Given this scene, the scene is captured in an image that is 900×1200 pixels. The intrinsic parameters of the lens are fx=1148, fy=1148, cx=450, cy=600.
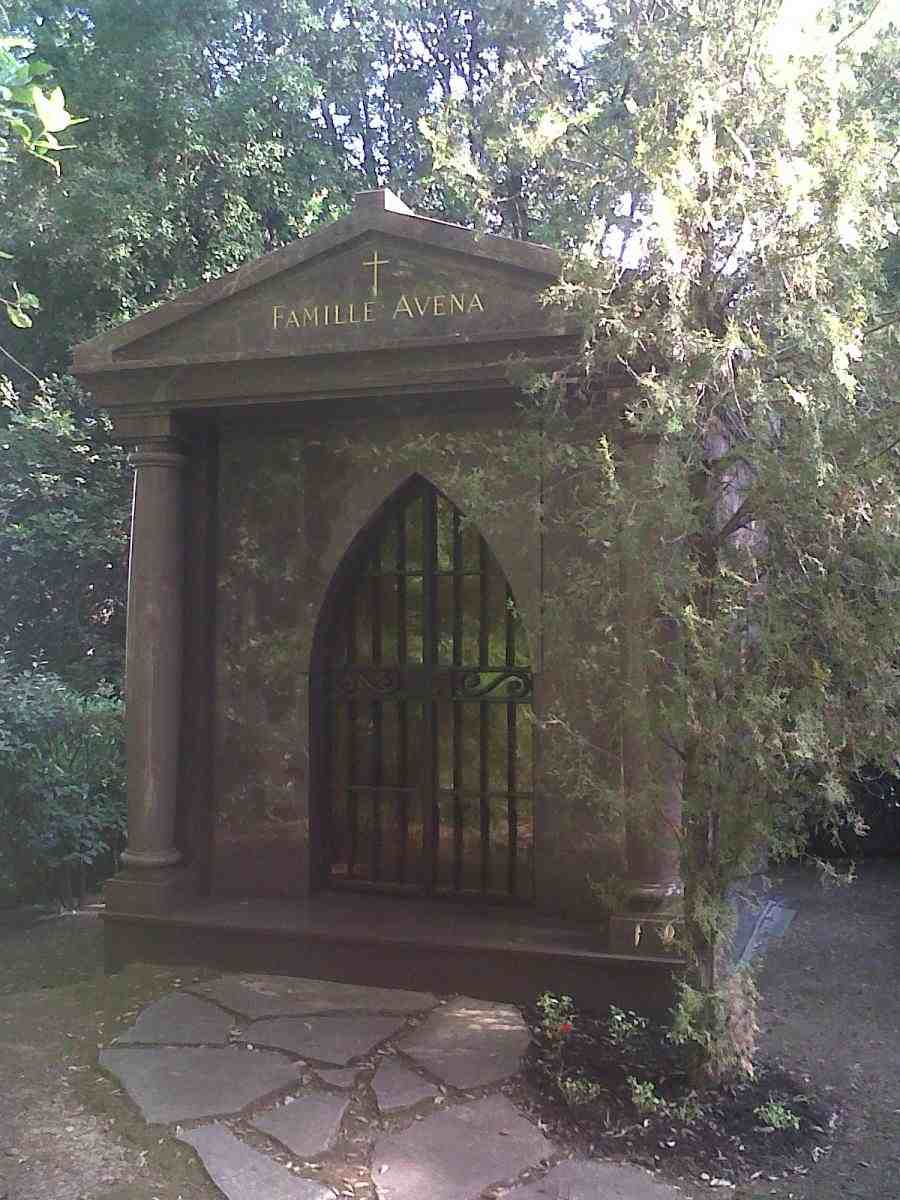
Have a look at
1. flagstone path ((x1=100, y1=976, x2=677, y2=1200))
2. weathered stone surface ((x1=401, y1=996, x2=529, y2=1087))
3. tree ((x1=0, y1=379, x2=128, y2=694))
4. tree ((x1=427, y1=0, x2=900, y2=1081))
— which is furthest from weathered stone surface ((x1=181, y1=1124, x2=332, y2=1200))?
tree ((x1=0, y1=379, x2=128, y2=694))

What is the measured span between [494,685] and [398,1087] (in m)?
2.29

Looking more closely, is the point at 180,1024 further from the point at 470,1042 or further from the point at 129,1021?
the point at 470,1042

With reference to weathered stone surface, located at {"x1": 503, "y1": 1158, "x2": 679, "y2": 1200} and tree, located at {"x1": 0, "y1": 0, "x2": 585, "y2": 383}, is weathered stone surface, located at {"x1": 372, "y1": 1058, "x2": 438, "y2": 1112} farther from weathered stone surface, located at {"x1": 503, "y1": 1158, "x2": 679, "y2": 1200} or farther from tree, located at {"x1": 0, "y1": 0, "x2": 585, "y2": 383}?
tree, located at {"x1": 0, "y1": 0, "x2": 585, "y2": 383}

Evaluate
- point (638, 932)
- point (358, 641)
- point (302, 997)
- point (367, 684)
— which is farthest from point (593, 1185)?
point (358, 641)

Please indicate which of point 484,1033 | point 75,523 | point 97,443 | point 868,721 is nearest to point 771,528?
point 868,721

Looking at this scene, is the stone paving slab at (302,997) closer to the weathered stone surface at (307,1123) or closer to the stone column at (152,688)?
the stone column at (152,688)

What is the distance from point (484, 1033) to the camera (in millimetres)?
4832

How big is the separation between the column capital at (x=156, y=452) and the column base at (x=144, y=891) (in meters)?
2.08

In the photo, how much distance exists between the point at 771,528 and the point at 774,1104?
206cm

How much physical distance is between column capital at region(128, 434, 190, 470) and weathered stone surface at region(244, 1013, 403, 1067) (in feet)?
9.22

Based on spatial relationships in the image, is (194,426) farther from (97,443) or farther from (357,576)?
(97,443)

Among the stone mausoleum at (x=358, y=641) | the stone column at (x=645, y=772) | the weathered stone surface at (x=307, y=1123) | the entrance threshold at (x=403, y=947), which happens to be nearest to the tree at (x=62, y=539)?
the stone mausoleum at (x=358, y=641)

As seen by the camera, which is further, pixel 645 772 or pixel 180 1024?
pixel 180 1024

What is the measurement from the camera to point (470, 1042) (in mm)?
4734
